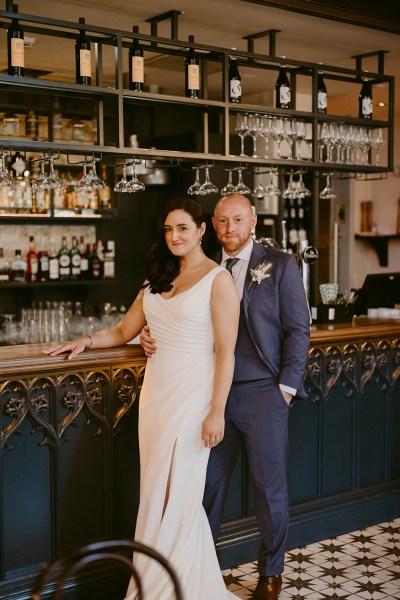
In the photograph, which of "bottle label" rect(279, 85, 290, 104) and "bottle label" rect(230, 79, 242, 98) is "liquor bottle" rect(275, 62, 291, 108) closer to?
"bottle label" rect(279, 85, 290, 104)

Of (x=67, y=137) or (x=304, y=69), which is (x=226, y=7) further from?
(x=67, y=137)

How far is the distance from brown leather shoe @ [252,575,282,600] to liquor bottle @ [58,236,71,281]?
11.9 feet

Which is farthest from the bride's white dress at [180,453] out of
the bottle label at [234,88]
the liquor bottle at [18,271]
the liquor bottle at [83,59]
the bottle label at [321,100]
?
the liquor bottle at [18,271]

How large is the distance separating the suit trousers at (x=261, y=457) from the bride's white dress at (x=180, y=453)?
30cm

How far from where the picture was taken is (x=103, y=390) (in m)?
3.66

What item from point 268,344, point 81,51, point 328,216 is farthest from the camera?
point 328,216

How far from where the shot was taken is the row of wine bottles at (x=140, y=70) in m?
3.81

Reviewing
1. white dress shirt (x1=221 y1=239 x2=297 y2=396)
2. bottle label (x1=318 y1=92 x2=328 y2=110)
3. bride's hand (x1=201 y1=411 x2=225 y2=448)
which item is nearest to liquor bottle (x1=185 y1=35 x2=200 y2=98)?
bottle label (x1=318 y1=92 x2=328 y2=110)

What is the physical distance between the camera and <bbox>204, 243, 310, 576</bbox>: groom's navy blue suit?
354 cm

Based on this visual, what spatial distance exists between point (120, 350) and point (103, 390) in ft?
0.66

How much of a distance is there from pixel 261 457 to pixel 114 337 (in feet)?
2.83

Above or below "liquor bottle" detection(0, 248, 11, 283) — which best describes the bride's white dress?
below

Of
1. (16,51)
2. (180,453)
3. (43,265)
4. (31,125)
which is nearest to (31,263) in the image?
(43,265)

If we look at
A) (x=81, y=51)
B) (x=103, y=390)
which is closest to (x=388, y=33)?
(x=81, y=51)
